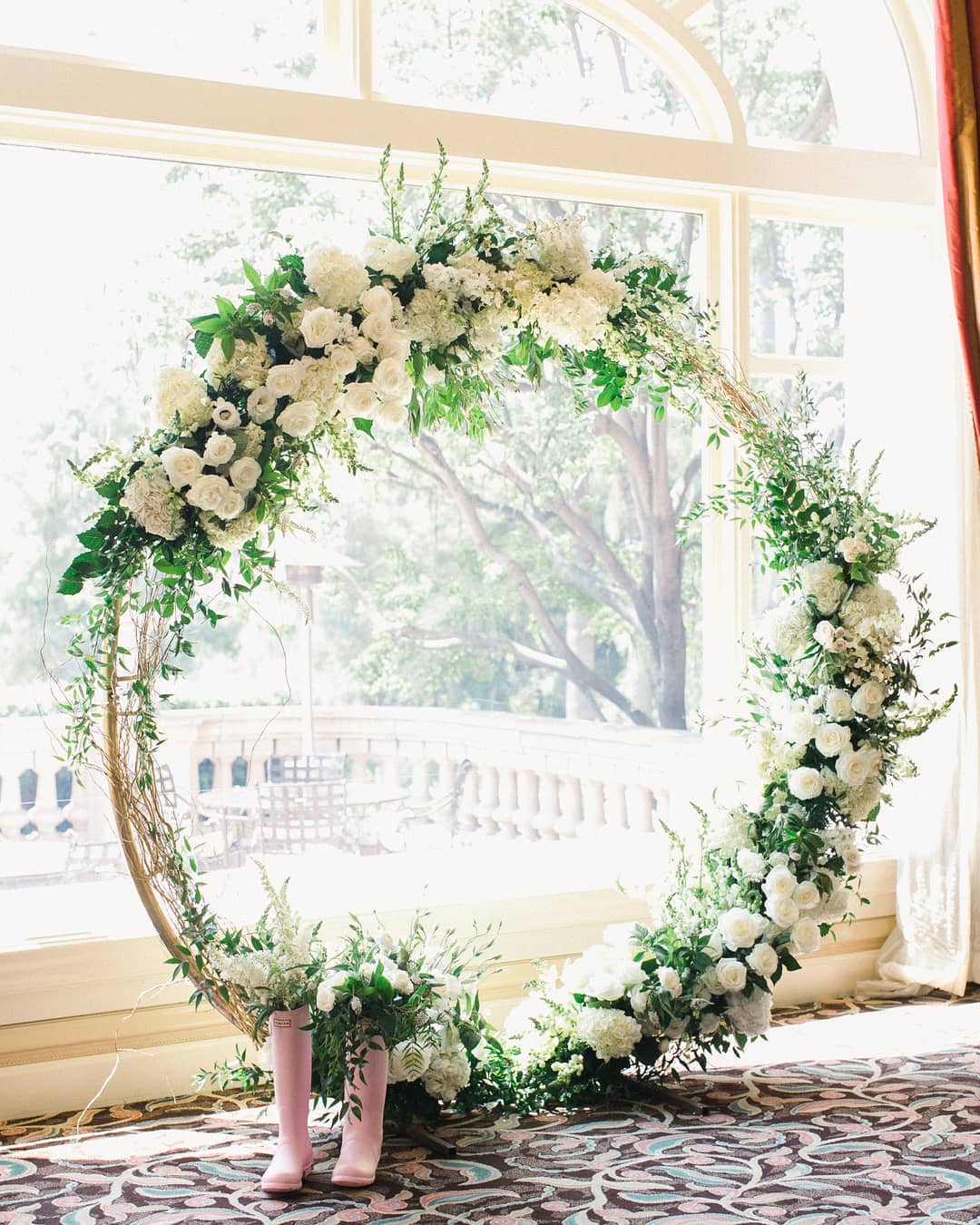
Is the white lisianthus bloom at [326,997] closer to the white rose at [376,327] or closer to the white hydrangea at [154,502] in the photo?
the white hydrangea at [154,502]

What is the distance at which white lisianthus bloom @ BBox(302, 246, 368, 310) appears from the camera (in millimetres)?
2836

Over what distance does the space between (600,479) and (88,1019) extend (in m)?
3.57

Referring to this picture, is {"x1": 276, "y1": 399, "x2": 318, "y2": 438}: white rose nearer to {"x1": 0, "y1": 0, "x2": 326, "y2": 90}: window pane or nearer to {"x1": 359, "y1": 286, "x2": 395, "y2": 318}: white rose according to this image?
{"x1": 359, "y1": 286, "x2": 395, "y2": 318}: white rose

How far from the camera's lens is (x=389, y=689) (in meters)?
6.78

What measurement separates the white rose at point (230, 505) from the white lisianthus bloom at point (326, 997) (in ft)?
3.32

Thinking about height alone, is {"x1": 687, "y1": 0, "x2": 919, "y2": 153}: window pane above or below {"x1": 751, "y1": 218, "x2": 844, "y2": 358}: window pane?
above

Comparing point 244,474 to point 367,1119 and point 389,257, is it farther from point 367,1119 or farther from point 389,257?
point 367,1119

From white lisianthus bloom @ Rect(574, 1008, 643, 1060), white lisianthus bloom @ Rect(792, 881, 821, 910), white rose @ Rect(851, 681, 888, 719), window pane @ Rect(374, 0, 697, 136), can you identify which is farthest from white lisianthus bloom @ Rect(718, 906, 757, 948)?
window pane @ Rect(374, 0, 697, 136)

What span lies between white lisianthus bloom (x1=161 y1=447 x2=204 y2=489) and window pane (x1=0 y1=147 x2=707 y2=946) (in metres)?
0.85

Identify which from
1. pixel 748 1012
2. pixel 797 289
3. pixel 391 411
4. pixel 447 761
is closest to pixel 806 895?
pixel 748 1012

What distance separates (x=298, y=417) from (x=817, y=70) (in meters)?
2.72

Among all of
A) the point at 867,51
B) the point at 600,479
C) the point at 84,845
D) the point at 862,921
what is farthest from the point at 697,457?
the point at 84,845

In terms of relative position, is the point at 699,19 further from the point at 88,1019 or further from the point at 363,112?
the point at 88,1019

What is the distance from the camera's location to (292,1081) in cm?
278
